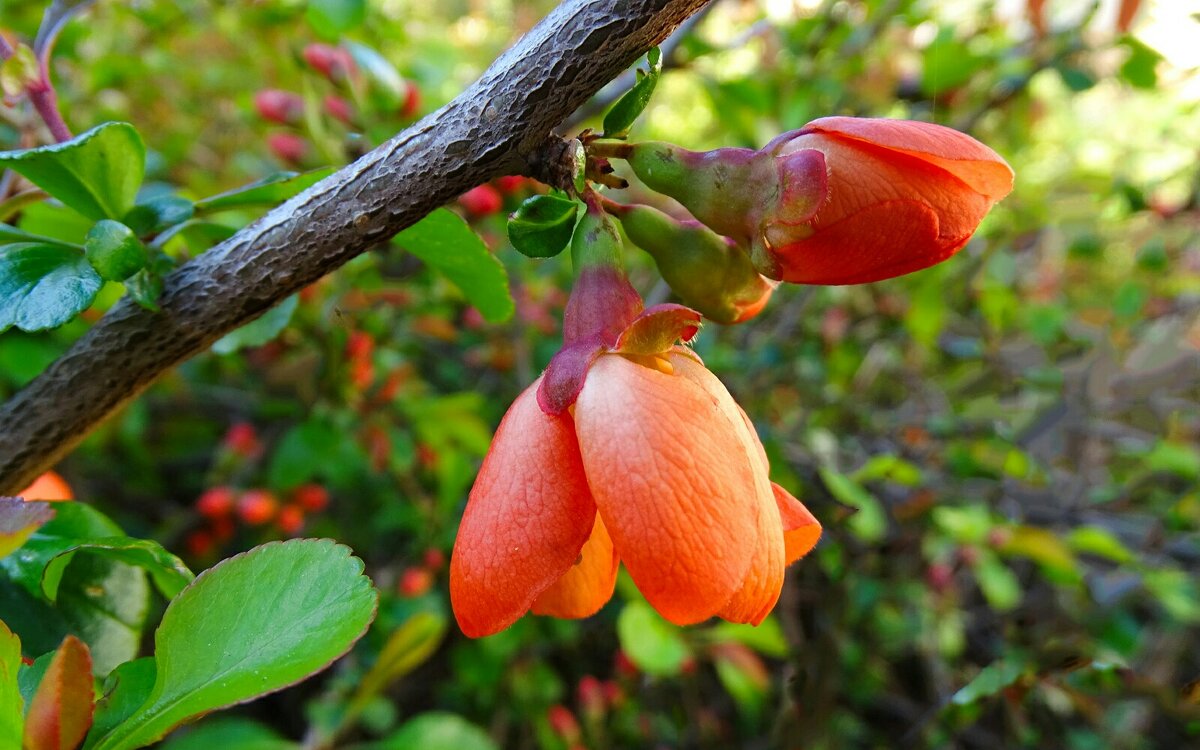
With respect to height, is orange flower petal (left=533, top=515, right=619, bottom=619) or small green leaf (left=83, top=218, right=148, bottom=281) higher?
small green leaf (left=83, top=218, right=148, bottom=281)

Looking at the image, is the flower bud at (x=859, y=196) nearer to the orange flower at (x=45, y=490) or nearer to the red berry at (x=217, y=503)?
the orange flower at (x=45, y=490)

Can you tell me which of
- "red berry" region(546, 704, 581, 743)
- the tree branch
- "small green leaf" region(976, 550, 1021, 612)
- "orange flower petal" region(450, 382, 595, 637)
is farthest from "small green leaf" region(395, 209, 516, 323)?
"small green leaf" region(976, 550, 1021, 612)

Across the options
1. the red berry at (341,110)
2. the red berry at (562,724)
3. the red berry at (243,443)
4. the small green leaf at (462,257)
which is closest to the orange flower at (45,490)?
the small green leaf at (462,257)

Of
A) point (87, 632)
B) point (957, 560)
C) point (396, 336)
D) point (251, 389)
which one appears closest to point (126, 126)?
point (87, 632)

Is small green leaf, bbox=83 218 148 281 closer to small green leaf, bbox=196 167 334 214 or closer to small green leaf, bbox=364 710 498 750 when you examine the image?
small green leaf, bbox=196 167 334 214

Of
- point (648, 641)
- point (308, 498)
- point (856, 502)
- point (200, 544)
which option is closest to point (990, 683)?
point (856, 502)

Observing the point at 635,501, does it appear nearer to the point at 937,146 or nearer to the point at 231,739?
the point at 937,146

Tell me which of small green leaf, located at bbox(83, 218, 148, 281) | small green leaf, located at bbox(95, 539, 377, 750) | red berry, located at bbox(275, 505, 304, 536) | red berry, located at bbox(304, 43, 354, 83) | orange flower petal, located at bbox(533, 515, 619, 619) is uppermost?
small green leaf, located at bbox(83, 218, 148, 281)

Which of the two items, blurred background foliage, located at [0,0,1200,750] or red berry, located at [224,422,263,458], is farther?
red berry, located at [224,422,263,458]
